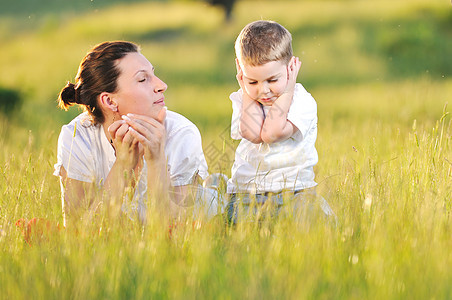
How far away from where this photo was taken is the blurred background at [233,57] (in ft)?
34.7

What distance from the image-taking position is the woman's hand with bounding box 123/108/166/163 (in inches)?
148

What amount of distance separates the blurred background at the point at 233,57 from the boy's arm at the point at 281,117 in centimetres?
138

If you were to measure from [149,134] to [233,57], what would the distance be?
47.8 ft

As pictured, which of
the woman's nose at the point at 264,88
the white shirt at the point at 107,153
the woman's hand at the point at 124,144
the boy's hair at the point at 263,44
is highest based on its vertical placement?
the boy's hair at the point at 263,44

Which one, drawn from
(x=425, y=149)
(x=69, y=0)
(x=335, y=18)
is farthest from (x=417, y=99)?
(x=69, y=0)

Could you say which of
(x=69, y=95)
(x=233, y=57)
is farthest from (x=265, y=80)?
(x=233, y=57)

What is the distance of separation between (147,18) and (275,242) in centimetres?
2649

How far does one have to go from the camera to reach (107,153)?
4.29 metres

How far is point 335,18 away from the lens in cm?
2161

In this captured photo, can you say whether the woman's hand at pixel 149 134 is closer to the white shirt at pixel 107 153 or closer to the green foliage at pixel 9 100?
the white shirt at pixel 107 153

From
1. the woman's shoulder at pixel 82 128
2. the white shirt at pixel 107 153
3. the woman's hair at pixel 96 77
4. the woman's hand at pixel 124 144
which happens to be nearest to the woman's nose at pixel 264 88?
the white shirt at pixel 107 153

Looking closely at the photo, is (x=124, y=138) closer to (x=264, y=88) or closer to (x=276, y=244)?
(x=264, y=88)

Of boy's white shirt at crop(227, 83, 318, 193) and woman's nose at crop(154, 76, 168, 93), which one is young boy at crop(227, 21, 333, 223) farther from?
woman's nose at crop(154, 76, 168, 93)

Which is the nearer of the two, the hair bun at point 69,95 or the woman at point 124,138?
the woman at point 124,138
